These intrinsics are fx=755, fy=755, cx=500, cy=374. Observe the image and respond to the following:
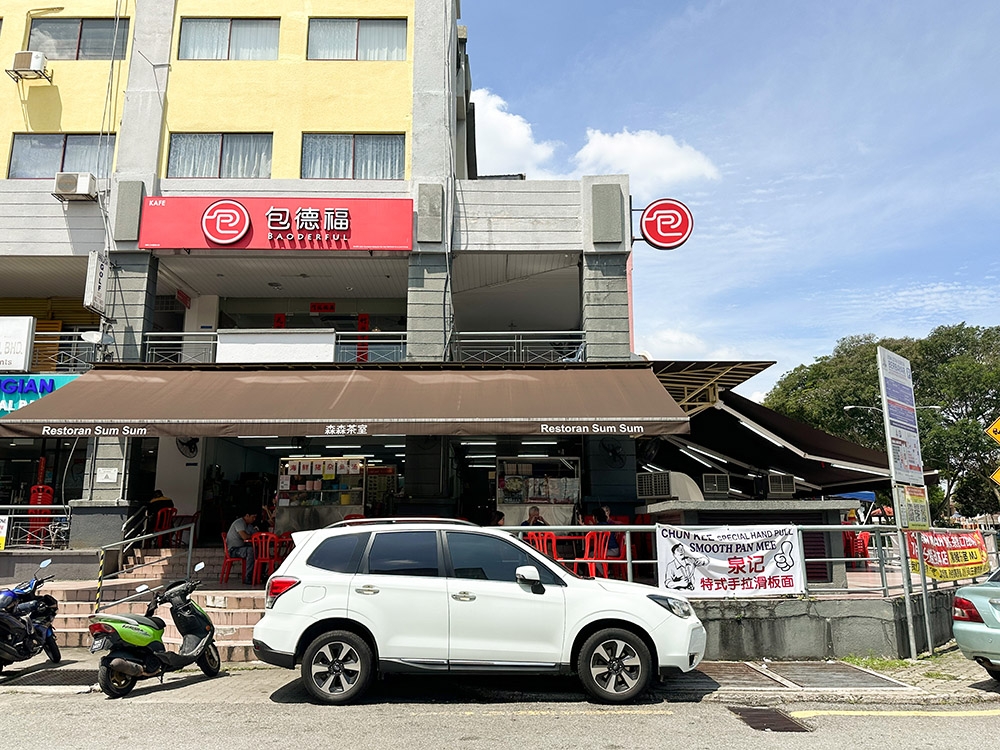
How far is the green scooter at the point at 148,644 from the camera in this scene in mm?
7602

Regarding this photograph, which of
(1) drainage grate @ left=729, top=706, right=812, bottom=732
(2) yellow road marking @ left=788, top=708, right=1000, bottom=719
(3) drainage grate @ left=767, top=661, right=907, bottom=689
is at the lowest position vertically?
(2) yellow road marking @ left=788, top=708, right=1000, bottom=719

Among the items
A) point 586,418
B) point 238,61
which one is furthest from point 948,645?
point 238,61

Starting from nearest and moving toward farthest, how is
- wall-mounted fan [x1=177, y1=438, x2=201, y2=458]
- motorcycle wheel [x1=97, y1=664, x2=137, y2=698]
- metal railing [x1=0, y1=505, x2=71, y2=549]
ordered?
motorcycle wheel [x1=97, y1=664, x2=137, y2=698] → metal railing [x1=0, y1=505, x2=71, y2=549] → wall-mounted fan [x1=177, y1=438, x2=201, y2=458]

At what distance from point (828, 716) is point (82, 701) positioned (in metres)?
7.12

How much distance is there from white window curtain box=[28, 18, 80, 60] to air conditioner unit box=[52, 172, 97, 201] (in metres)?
3.81

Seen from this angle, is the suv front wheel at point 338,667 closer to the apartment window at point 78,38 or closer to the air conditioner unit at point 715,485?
the air conditioner unit at point 715,485

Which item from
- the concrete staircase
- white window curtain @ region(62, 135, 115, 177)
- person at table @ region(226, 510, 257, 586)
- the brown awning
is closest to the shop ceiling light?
the brown awning

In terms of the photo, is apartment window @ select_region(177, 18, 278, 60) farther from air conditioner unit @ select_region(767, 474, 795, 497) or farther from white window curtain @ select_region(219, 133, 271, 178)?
air conditioner unit @ select_region(767, 474, 795, 497)

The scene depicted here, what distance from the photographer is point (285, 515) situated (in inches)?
573

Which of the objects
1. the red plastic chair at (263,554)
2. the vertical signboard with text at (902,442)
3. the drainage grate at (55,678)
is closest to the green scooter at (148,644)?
the drainage grate at (55,678)

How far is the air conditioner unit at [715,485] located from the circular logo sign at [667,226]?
220 inches

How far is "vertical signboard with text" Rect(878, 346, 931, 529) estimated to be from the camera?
10031 mm

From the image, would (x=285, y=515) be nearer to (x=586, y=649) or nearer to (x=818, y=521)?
(x=586, y=649)

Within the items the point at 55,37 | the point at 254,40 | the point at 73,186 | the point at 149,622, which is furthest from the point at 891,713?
the point at 55,37
